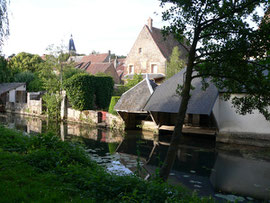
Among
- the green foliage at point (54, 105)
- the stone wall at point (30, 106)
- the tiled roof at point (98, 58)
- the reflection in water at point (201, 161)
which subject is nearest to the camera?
the reflection in water at point (201, 161)

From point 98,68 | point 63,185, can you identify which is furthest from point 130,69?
point 63,185

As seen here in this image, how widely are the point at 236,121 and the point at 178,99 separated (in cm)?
334

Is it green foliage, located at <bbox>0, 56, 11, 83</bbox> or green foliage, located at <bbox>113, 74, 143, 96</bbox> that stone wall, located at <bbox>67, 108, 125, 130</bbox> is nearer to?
green foliage, located at <bbox>113, 74, 143, 96</bbox>

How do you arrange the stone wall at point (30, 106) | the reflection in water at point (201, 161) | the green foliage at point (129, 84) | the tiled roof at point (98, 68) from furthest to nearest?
the tiled roof at point (98, 68) → the stone wall at point (30, 106) → the green foliage at point (129, 84) → the reflection in water at point (201, 161)

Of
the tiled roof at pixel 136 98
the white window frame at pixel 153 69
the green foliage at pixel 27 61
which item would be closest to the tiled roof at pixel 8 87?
the green foliage at pixel 27 61

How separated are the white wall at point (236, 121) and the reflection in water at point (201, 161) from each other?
124 cm

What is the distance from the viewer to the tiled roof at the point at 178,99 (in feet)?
42.9

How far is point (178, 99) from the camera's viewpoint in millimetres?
14625

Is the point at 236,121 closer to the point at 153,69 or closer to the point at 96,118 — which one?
the point at 96,118

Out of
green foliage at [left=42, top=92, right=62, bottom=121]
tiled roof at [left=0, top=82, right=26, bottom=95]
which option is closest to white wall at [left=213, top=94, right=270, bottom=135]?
green foliage at [left=42, top=92, right=62, bottom=121]

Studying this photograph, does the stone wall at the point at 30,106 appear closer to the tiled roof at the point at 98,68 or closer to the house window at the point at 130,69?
the house window at the point at 130,69

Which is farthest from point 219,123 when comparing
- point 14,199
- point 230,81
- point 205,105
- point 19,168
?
point 14,199

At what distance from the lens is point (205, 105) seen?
1304cm

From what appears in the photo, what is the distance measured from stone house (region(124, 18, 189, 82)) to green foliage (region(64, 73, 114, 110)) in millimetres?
8421
